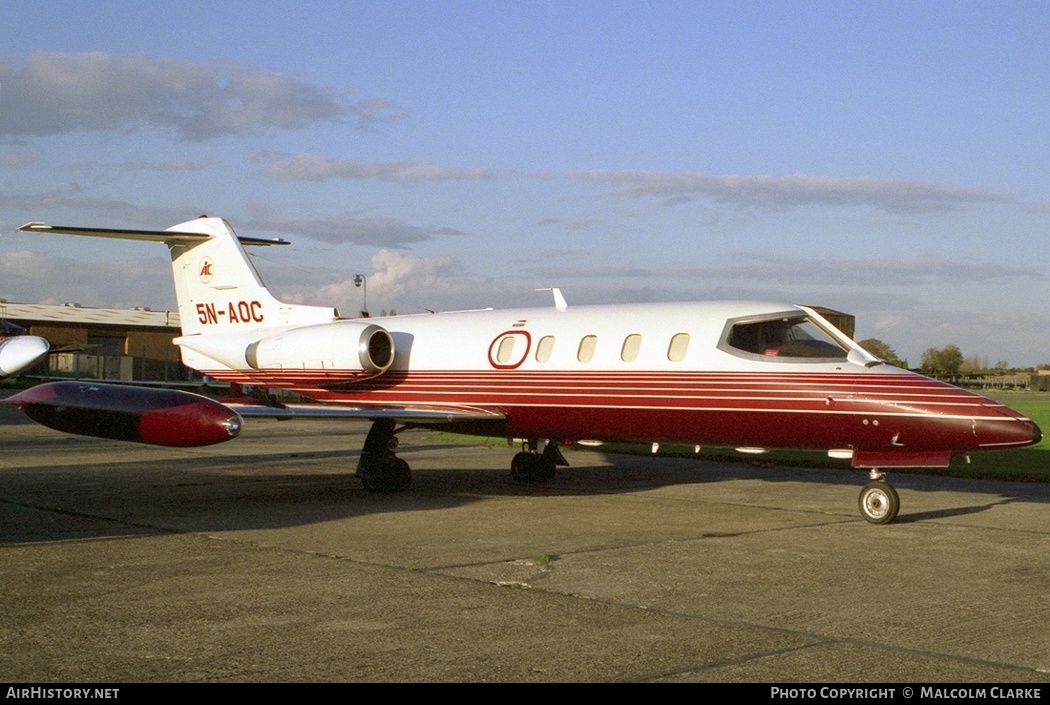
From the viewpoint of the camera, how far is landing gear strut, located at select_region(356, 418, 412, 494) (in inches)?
568

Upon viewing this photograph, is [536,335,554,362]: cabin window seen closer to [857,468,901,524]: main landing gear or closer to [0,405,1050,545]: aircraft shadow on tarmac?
[0,405,1050,545]: aircraft shadow on tarmac

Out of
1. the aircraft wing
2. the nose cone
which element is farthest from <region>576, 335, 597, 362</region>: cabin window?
the nose cone

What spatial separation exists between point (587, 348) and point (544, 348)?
767mm

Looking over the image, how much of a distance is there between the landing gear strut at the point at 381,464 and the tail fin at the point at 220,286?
3556 millimetres

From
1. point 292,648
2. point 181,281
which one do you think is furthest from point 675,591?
point 181,281

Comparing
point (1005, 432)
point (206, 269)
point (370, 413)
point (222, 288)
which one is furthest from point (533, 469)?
point (1005, 432)

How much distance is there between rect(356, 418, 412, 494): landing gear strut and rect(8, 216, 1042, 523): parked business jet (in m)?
0.02

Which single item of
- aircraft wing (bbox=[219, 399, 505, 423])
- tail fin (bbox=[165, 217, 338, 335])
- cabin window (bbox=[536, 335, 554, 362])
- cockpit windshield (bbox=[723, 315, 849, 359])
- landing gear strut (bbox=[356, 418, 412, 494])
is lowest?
landing gear strut (bbox=[356, 418, 412, 494])

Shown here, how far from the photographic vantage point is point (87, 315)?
70250 mm

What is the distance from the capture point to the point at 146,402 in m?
12.0

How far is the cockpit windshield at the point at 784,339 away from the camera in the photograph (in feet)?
39.5

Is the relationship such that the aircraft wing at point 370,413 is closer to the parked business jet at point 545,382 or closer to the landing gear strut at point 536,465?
the parked business jet at point 545,382

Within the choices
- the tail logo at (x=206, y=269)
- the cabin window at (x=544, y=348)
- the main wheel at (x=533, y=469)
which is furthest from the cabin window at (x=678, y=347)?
the tail logo at (x=206, y=269)

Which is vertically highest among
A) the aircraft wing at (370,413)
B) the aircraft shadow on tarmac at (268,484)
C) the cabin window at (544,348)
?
the cabin window at (544,348)
